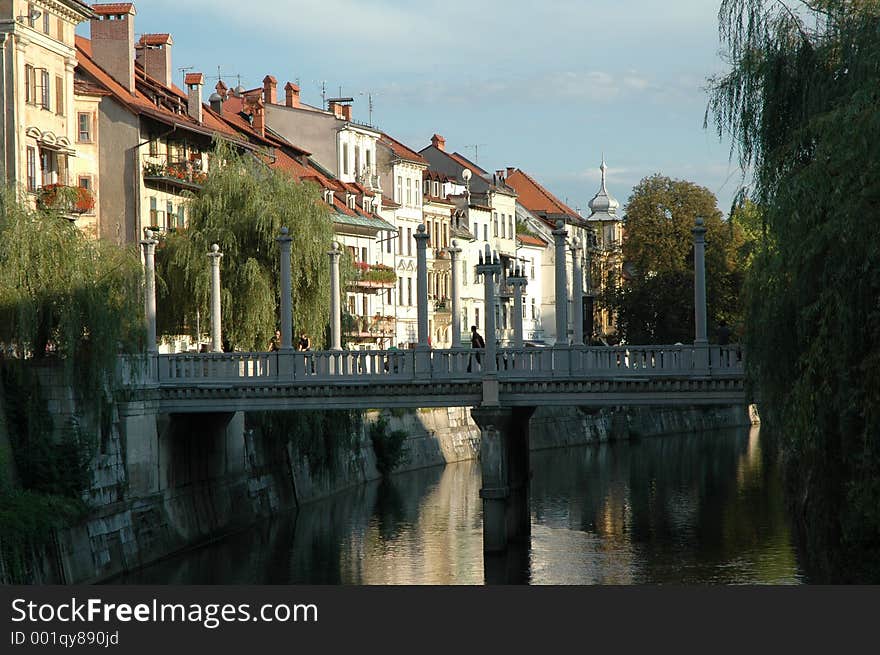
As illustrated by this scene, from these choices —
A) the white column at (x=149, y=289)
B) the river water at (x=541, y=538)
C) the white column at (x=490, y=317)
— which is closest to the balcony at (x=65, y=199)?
the white column at (x=149, y=289)

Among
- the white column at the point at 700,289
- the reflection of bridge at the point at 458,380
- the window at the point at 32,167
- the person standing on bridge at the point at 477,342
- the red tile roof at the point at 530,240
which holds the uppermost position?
the red tile roof at the point at 530,240

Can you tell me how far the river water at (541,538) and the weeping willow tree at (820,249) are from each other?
13390mm

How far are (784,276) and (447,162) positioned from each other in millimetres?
82006

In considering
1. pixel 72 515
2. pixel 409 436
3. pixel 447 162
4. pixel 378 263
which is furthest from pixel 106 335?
pixel 447 162

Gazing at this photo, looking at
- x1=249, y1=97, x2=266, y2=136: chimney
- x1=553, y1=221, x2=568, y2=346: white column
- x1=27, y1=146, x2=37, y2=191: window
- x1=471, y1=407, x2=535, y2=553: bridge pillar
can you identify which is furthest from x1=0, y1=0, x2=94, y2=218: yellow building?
x1=249, y1=97, x2=266, y2=136: chimney

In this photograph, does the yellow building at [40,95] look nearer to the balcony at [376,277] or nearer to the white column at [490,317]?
the white column at [490,317]

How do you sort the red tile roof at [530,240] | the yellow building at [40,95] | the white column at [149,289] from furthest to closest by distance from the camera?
the red tile roof at [530,240], the yellow building at [40,95], the white column at [149,289]

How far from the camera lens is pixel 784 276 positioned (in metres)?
26.3

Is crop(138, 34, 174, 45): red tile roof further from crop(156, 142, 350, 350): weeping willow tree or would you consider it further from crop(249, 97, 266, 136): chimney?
crop(156, 142, 350, 350): weeping willow tree

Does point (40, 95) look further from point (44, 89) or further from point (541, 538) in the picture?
point (541, 538)

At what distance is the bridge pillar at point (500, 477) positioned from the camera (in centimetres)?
4362

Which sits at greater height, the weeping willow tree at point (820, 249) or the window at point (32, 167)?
the window at point (32, 167)

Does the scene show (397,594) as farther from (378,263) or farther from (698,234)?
(378,263)

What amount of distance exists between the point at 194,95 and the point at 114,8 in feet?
17.9
